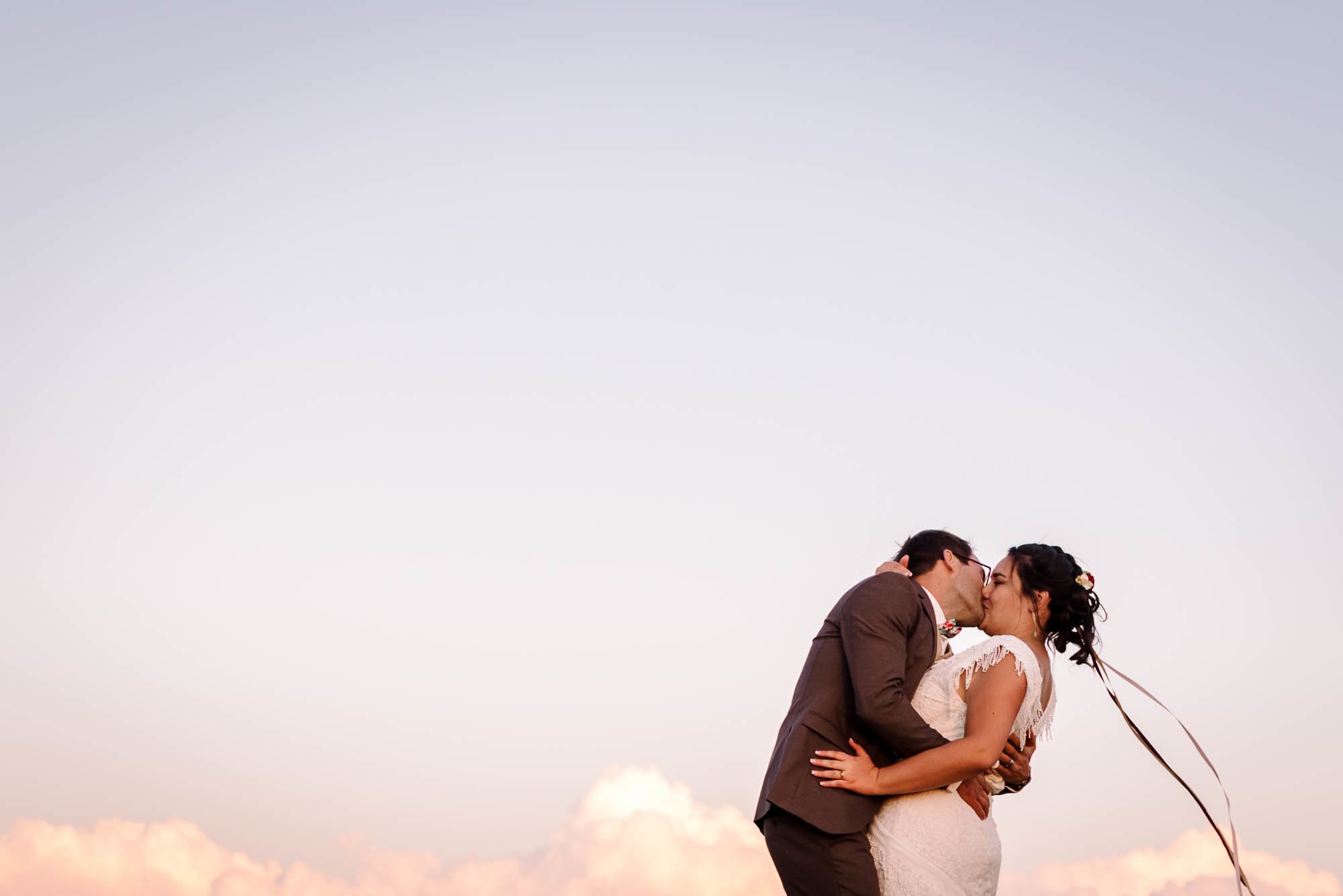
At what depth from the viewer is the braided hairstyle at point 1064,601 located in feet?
22.2

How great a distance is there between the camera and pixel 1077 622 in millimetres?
6789

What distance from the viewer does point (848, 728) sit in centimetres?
605

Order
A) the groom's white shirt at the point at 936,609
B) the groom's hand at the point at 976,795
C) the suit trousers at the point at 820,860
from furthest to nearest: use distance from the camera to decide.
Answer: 1. the groom's white shirt at the point at 936,609
2. the groom's hand at the point at 976,795
3. the suit trousers at the point at 820,860

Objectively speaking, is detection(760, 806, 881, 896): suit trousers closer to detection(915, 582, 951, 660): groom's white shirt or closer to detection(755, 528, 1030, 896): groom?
detection(755, 528, 1030, 896): groom

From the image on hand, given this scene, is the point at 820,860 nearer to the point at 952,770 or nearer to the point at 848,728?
the point at 848,728

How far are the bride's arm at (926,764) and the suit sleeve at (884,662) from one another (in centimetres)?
8

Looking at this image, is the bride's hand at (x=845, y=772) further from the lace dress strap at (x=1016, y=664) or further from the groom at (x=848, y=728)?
the lace dress strap at (x=1016, y=664)

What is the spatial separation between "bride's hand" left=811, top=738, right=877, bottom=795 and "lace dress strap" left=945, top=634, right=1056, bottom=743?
0.69m

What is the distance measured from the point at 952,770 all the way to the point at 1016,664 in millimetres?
647

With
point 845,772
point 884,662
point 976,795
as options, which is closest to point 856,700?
point 884,662

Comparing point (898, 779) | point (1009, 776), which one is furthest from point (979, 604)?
point (898, 779)

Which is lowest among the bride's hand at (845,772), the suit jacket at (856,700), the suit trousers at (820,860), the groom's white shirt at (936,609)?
the suit trousers at (820,860)

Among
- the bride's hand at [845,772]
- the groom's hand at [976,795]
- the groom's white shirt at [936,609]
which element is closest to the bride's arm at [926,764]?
the bride's hand at [845,772]

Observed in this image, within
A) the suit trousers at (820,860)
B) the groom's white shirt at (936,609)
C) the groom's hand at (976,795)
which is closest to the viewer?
the suit trousers at (820,860)
